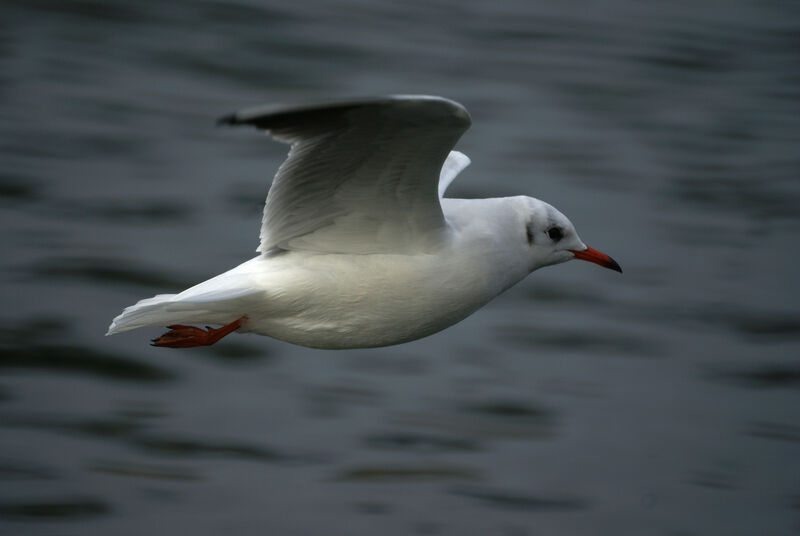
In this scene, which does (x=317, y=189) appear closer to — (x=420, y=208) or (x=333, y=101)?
(x=420, y=208)

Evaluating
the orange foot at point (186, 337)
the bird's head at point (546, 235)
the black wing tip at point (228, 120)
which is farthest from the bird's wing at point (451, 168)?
the black wing tip at point (228, 120)

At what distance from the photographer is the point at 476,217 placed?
5051 mm

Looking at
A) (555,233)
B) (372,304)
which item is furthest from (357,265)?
(555,233)

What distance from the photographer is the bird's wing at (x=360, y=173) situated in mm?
4170

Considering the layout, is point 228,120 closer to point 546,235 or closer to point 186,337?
point 186,337

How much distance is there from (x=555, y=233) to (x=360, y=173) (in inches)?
44.0

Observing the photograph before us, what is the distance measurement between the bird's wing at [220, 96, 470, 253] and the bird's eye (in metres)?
0.63

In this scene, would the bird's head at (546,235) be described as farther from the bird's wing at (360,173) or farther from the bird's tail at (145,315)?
the bird's tail at (145,315)

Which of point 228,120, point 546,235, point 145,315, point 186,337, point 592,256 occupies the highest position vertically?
point 228,120

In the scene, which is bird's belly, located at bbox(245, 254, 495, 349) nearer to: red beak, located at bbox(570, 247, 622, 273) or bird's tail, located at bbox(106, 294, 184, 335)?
bird's tail, located at bbox(106, 294, 184, 335)

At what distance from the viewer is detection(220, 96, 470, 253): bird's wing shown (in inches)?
164

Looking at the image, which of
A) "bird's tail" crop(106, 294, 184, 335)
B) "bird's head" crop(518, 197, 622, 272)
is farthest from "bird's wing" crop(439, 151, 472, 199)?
"bird's tail" crop(106, 294, 184, 335)

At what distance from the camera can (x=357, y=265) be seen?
4953 millimetres

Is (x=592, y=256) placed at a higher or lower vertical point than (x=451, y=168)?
lower
